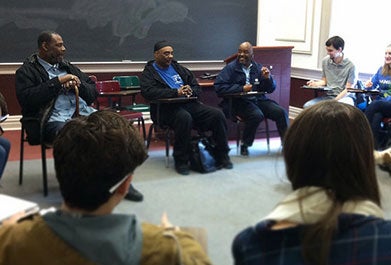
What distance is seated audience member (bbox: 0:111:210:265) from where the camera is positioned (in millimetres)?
931

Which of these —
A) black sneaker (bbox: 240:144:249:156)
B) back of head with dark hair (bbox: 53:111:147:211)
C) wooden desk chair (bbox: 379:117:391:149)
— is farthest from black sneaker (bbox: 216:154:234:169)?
back of head with dark hair (bbox: 53:111:147:211)

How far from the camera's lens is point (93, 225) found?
944 mm

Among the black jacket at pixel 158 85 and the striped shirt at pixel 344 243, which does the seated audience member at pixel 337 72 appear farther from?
the striped shirt at pixel 344 243

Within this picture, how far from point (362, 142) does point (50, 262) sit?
676 millimetres

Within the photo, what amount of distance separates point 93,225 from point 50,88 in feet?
8.79

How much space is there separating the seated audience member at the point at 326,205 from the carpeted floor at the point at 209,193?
1.59 meters

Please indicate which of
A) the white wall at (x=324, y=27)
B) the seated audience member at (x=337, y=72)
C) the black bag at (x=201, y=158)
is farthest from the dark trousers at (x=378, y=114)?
the black bag at (x=201, y=158)

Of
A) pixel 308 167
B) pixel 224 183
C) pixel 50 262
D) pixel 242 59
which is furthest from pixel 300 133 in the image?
pixel 242 59

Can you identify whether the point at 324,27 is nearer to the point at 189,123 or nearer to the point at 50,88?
the point at 189,123

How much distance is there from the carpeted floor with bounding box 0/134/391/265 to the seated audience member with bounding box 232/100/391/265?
1.59 metres

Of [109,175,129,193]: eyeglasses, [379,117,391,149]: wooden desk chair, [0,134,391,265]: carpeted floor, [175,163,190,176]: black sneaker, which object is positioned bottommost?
[0,134,391,265]: carpeted floor

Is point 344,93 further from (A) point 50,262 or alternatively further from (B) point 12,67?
(A) point 50,262

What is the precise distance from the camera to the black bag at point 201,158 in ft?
13.3

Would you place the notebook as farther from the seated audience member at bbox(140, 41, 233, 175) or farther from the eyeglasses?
the seated audience member at bbox(140, 41, 233, 175)
